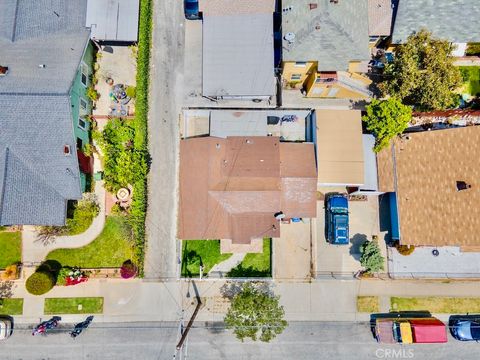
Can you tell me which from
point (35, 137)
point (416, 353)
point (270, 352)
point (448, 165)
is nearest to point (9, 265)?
point (35, 137)

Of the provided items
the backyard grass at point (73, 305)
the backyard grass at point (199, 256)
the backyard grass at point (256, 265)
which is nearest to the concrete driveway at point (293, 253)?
the backyard grass at point (256, 265)

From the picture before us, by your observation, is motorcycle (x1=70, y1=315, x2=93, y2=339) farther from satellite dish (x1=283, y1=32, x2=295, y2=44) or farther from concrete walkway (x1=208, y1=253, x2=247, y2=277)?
satellite dish (x1=283, y1=32, x2=295, y2=44)

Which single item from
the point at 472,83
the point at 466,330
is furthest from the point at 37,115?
the point at 466,330

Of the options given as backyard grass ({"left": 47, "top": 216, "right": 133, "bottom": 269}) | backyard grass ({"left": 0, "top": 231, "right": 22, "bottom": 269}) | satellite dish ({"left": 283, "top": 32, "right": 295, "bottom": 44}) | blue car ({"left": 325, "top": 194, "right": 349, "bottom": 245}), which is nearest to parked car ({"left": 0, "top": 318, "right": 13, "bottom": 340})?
backyard grass ({"left": 0, "top": 231, "right": 22, "bottom": 269})

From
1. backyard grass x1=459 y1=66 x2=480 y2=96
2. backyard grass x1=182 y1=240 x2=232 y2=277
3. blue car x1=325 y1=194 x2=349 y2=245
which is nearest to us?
blue car x1=325 y1=194 x2=349 y2=245

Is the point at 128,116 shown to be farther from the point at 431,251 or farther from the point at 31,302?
the point at 431,251
